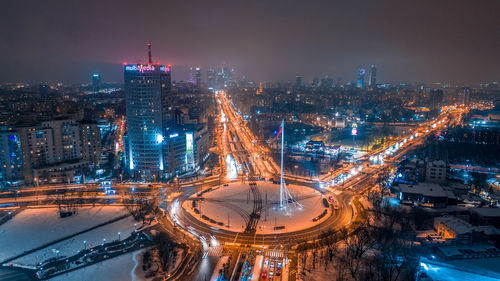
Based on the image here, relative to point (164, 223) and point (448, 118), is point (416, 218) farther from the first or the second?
point (448, 118)

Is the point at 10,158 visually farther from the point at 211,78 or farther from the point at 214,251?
the point at 211,78

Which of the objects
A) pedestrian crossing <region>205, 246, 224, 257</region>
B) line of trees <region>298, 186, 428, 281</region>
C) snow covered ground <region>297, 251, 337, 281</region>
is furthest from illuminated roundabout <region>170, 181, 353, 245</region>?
snow covered ground <region>297, 251, 337, 281</region>

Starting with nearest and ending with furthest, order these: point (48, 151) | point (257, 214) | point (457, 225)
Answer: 1. point (457, 225)
2. point (257, 214)
3. point (48, 151)

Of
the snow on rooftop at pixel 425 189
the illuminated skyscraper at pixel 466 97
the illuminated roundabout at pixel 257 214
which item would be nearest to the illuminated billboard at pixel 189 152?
the illuminated roundabout at pixel 257 214

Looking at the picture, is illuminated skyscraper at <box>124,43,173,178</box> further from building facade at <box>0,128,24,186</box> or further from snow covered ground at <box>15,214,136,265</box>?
building facade at <box>0,128,24,186</box>

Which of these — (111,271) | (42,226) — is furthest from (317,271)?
(42,226)
